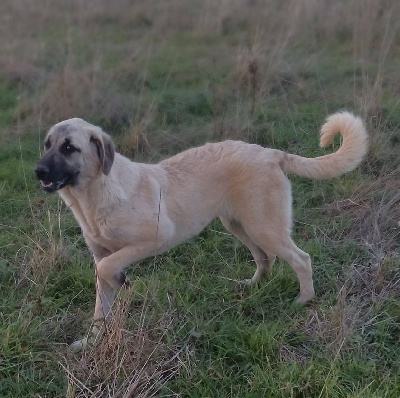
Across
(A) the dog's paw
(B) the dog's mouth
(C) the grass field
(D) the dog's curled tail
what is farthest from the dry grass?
(D) the dog's curled tail

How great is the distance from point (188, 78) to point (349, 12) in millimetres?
3425

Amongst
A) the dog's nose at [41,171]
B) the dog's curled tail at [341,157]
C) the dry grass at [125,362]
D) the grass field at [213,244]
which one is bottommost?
the grass field at [213,244]

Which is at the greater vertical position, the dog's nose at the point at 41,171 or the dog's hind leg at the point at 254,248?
the dog's nose at the point at 41,171

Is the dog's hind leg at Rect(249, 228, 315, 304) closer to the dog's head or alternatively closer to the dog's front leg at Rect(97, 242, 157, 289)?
the dog's front leg at Rect(97, 242, 157, 289)

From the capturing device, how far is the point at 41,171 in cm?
313

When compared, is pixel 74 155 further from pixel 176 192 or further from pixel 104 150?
pixel 176 192

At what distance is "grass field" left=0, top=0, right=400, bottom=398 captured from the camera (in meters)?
2.90

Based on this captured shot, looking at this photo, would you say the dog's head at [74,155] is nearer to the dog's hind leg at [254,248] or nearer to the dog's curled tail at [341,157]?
the dog's hind leg at [254,248]

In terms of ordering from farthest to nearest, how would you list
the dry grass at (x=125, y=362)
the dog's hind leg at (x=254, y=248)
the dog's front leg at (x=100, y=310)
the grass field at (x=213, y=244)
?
1. the dog's hind leg at (x=254, y=248)
2. the dog's front leg at (x=100, y=310)
3. the grass field at (x=213, y=244)
4. the dry grass at (x=125, y=362)

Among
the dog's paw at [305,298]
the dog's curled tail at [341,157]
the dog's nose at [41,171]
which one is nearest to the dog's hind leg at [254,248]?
the dog's paw at [305,298]

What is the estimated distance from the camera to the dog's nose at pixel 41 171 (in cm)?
313

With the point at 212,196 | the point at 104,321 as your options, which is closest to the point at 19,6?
the point at 212,196

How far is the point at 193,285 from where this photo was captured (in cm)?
369

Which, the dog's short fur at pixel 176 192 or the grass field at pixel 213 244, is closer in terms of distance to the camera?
the grass field at pixel 213 244
